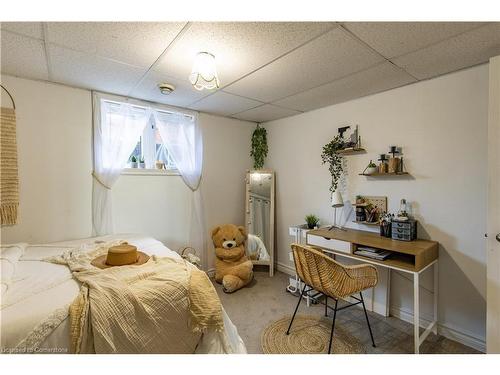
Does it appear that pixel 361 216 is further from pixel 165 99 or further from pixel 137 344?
pixel 165 99

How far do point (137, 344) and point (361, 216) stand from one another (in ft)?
7.24

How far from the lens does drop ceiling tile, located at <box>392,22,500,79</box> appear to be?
1411 millimetres

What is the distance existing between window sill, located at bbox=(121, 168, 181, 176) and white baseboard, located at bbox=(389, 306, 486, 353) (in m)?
2.82

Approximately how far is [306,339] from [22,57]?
3.06 metres

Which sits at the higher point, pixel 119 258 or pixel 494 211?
pixel 494 211

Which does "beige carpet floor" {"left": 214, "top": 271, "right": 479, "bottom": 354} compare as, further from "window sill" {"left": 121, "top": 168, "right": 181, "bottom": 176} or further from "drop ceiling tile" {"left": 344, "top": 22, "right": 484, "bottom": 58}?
"drop ceiling tile" {"left": 344, "top": 22, "right": 484, "bottom": 58}

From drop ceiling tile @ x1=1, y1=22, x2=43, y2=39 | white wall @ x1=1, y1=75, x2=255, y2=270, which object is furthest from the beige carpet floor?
drop ceiling tile @ x1=1, y1=22, x2=43, y2=39

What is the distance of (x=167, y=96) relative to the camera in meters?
2.51

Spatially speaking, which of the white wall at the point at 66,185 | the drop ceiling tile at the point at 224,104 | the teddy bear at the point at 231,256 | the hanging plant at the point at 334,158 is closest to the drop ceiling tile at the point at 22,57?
the white wall at the point at 66,185

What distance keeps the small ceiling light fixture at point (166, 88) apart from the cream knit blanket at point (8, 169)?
121 cm

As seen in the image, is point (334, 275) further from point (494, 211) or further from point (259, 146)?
point (259, 146)

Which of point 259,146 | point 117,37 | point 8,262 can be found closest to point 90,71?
point 117,37

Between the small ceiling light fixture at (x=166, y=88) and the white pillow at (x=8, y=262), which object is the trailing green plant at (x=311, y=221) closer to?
the small ceiling light fixture at (x=166, y=88)
